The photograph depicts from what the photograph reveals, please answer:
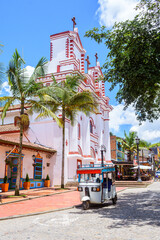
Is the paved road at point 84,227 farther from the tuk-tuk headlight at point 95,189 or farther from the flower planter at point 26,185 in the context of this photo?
the flower planter at point 26,185

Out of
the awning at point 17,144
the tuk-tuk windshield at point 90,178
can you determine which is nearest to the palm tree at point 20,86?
the awning at point 17,144

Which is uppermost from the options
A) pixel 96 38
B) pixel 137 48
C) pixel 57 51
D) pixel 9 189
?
pixel 57 51

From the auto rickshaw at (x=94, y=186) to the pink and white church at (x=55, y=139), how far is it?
329 inches

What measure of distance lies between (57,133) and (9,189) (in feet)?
27.8

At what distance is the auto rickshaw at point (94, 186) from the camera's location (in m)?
10.8

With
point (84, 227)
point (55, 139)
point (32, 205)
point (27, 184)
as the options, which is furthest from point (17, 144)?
point (84, 227)

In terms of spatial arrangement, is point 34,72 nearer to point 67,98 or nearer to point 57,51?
point 67,98

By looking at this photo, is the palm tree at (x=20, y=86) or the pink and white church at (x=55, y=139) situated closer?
the palm tree at (x=20, y=86)

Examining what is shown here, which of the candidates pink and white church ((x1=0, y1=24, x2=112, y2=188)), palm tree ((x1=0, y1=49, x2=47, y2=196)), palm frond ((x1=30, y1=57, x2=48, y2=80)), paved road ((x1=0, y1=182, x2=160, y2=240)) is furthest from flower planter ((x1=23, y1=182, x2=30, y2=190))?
paved road ((x1=0, y1=182, x2=160, y2=240))

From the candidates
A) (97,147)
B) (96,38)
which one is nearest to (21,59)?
(96,38)

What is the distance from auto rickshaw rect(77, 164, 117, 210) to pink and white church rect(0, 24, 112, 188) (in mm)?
8356

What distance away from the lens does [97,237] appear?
6.06m

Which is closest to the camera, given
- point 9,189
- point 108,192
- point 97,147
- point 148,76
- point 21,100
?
point 148,76

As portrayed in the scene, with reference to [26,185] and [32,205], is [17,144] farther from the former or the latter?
[32,205]
